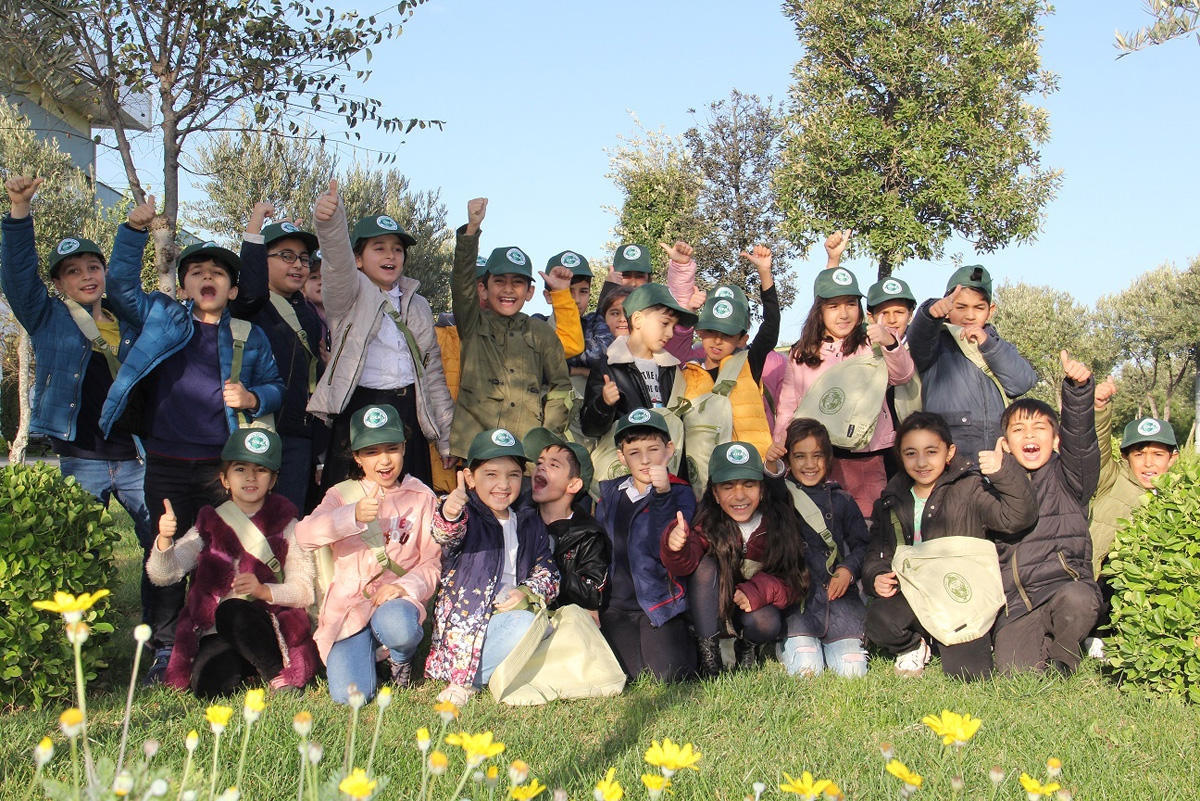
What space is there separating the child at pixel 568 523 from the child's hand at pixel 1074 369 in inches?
98.8

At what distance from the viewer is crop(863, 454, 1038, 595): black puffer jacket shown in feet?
18.1

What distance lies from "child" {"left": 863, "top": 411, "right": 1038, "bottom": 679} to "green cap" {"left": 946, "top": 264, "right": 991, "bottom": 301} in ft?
3.05

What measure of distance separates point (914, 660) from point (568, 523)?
203 cm

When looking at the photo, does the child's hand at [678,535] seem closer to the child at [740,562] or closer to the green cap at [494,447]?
the child at [740,562]

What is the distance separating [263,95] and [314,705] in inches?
197

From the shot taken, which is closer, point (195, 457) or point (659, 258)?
point (195, 457)

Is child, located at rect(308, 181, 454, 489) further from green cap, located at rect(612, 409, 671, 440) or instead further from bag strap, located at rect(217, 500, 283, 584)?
green cap, located at rect(612, 409, 671, 440)

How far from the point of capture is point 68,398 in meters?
6.01

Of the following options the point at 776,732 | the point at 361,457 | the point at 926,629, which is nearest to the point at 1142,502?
the point at 926,629


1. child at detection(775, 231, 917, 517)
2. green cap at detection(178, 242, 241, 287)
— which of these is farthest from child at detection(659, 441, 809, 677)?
green cap at detection(178, 242, 241, 287)

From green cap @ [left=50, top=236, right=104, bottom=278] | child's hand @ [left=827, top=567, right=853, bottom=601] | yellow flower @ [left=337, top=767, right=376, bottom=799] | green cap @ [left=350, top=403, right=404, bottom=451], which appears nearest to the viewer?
yellow flower @ [left=337, top=767, right=376, bottom=799]

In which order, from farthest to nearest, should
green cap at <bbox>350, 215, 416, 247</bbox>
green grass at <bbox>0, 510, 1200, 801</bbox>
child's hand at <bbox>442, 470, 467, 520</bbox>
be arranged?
green cap at <bbox>350, 215, 416, 247</bbox> → child's hand at <bbox>442, 470, 467, 520</bbox> → green grass at <bbox>0, 510, 1200, 801</bbox>

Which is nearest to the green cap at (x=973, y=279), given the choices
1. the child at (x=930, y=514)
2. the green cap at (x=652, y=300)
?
the child at (x=930, y=514)

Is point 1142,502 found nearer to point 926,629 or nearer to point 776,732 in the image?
point 926,629
